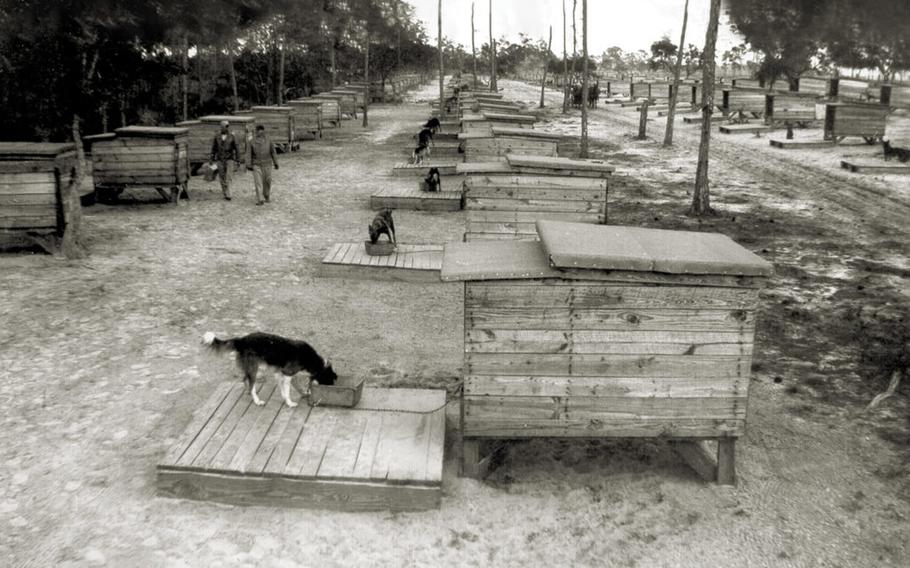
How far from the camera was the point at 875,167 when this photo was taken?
21734 millimetres

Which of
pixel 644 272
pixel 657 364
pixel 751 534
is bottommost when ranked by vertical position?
pixel 751 534

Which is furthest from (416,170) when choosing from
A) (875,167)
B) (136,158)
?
(875,167)

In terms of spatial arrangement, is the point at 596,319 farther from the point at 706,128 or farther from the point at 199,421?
the point at 706,128

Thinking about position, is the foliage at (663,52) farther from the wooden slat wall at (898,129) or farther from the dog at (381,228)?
the dog at (381,228)

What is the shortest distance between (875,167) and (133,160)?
61.9 feet

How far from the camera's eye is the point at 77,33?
1648 centimetres

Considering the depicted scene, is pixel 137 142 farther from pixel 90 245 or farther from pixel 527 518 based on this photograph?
pixel 527 518

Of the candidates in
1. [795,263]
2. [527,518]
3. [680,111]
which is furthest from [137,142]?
[680,111]

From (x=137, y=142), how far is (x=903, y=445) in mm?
14861

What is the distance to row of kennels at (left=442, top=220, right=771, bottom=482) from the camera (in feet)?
18.0

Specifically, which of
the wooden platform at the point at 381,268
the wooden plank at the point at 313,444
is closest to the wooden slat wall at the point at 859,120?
the wooden platform at the point at 381,268

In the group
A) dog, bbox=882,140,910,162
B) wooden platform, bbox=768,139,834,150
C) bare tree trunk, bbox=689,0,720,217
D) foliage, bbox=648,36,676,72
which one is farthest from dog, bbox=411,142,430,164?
foliage, bbox=648,36,676,72

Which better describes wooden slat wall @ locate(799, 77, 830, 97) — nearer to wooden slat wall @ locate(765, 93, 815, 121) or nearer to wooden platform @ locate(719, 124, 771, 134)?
wooden slat wall @ locate(765, 93, 815, 121)

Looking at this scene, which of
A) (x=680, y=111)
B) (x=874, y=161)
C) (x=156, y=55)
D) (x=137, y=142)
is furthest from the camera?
(x=680, y=111)
